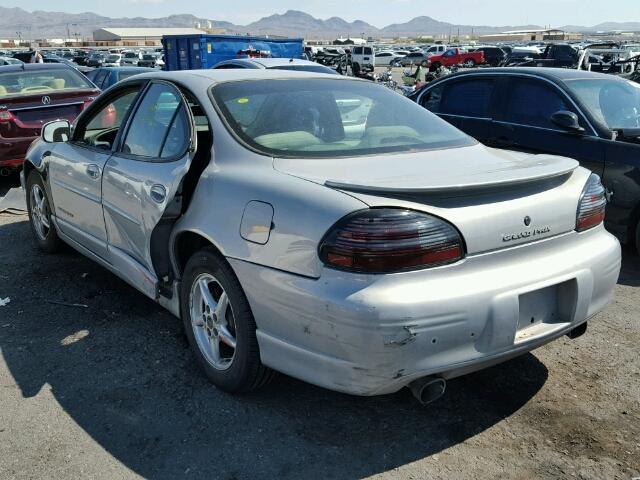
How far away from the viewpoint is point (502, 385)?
3.36 meters

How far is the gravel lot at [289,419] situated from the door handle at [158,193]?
3.04 ft

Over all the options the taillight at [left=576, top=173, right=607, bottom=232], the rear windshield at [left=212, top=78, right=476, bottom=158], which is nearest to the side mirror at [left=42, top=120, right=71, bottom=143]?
the rear windshield at [left=212, top=78, right=476, bottom=158]

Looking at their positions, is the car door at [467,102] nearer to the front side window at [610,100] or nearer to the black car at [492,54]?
the front side window at [610,100]

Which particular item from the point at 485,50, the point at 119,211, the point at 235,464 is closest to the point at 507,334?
the point at 235,464

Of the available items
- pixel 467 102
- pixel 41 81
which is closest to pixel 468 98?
pixel 467 102

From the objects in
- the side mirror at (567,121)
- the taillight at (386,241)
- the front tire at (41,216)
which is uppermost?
the side mirror at (567,121)

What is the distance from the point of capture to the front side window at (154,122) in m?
3.71

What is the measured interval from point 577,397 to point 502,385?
37cm

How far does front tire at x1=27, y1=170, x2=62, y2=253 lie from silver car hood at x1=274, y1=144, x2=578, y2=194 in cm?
307

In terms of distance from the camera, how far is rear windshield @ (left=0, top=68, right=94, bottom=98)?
8539 millimetres

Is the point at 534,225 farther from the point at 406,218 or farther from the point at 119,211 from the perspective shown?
the point at 119,211

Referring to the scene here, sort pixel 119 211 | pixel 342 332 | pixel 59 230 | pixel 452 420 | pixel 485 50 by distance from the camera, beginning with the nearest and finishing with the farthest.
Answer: pixel 342 332 → pixel 452 420 → pixel 119 211 → pixel 59 230 → pixel 485 50

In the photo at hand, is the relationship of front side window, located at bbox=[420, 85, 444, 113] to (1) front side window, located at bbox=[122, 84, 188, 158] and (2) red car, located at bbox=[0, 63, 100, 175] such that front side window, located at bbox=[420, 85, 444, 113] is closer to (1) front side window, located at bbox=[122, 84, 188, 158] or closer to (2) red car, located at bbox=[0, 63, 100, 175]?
(1) front side window, located at bbox=[122, 84, 188, 158]

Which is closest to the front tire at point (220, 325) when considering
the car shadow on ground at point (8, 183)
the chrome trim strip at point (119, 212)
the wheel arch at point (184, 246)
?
the wheel arch at point (184, 246)
